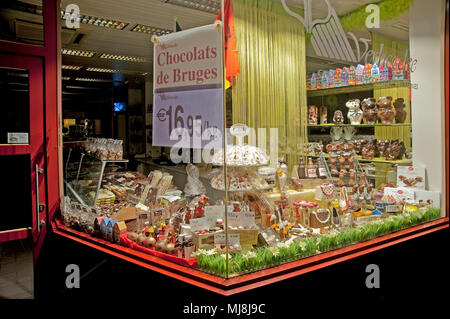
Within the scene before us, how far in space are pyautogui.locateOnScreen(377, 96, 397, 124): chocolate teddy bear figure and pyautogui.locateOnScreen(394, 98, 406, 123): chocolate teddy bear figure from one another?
38 mm

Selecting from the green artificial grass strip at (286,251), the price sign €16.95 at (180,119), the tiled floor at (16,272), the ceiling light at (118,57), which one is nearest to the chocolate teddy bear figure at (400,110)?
the green artificial grass strip at (286,251)

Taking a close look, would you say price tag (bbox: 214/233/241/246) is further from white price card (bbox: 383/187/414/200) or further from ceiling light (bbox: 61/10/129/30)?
ceiling light (bbox: 61/10/129/30)

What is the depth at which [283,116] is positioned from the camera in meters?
3.18

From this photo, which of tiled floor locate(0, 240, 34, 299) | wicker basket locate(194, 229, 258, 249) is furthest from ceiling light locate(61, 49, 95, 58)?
wicker basket locate(194, 229, 258, 249)

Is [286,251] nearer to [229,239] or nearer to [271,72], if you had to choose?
[229,239]

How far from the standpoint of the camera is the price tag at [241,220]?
2186 millimetres

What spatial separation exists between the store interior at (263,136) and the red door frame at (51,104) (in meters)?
0.06

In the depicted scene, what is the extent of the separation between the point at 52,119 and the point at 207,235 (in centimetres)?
177

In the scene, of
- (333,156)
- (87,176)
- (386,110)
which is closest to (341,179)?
(333,156)

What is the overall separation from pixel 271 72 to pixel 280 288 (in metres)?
1.85

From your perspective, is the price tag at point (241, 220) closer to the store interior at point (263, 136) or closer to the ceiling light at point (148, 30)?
the store interior at point (263, 136)

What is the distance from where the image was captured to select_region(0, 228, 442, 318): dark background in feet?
6.49

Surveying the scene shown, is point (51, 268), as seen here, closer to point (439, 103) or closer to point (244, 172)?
point (244, 172)

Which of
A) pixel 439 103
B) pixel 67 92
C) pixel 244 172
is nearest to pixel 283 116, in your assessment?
pixel 244 172
